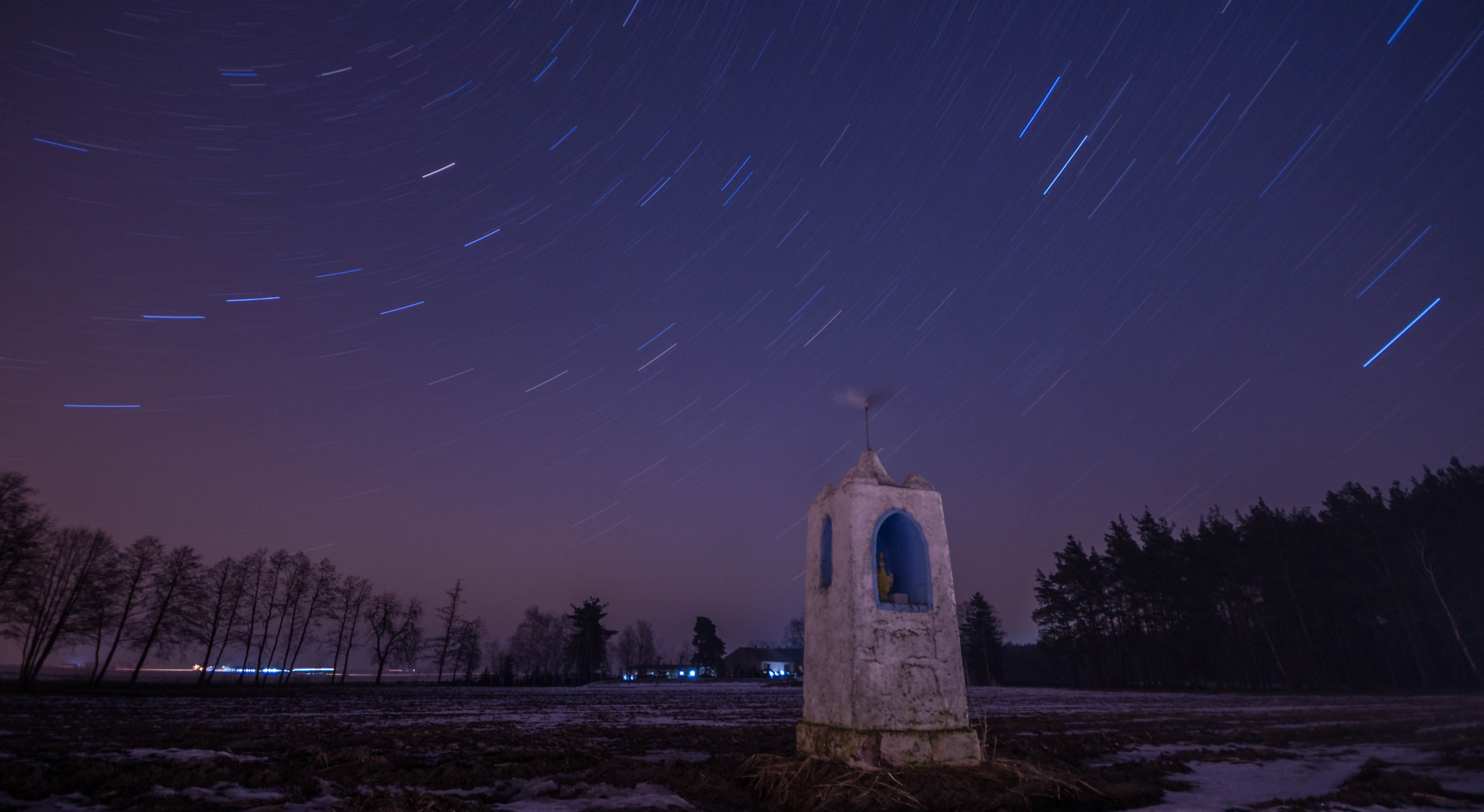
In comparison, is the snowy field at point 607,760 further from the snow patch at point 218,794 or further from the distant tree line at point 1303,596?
the distant tree line at point 1303,596

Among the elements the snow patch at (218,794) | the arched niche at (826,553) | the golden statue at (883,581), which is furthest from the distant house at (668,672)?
the snow patch at (218,794)

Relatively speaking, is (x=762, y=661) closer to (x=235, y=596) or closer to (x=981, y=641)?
(x=981, y=641)

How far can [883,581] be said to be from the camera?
37.5 feet

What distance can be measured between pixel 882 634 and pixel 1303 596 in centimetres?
5215

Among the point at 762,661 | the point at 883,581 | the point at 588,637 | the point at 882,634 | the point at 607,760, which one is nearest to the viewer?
the point at 882,634

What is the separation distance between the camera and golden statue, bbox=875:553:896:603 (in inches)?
445

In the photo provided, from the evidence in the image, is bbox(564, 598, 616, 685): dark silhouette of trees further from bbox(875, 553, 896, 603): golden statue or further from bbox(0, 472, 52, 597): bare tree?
bbox(875, 553, 896, 603): golden statue

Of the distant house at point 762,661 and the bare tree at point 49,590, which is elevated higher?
the bare tree at point 49,590

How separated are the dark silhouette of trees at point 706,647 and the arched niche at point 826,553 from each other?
108855 millimetres

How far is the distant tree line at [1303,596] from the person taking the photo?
4019 cm

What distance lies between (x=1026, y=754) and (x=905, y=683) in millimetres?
3896

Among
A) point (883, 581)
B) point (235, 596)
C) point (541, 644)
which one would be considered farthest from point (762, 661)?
point (883, 581)

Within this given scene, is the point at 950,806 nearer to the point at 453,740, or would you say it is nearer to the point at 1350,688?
the point at 453,740

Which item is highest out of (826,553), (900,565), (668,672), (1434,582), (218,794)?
(1434,582)
